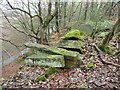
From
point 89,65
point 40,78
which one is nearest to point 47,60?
point 40,78

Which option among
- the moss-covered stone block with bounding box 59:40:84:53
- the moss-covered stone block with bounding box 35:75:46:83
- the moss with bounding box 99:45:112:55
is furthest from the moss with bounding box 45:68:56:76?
the moss with bounding box 99:45:112:55

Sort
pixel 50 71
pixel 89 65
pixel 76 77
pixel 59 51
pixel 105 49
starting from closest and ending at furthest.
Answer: pixel 76 77
pixel 50 71
pixel 89 65
pixel 59 51
pixel 105 49

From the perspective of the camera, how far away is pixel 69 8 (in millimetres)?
18188

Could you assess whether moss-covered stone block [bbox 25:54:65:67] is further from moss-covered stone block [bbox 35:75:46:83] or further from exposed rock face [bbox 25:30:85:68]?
moss-covered stone block [bbox 35:75:46:83]

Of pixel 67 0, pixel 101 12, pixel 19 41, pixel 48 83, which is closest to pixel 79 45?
pixel 48 83

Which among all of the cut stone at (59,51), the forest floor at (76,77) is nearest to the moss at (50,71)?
the forest floor at (76,77)

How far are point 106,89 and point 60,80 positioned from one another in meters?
1.39

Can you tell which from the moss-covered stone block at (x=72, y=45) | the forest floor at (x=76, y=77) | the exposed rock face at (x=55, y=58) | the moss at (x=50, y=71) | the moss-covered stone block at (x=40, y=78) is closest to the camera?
the forest floor at (x=76, y=77)

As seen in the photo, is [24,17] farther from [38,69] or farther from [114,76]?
[114,76]

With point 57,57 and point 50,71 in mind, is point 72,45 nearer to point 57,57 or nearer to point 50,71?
point 57,57

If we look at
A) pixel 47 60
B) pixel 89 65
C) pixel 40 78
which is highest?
pixel 47 60

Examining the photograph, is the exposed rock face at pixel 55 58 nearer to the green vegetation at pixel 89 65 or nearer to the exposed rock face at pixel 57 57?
the exposed rock face at pixel 57 57

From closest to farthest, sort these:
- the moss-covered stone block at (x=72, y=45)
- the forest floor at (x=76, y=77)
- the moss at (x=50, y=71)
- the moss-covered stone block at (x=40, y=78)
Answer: the forest floor at (x=76, y=77)
the moss-covered stone block at (x=40, y=78)
the moss at (x=50, y=71)
the moss-covered stone block at (x=72, y=45)

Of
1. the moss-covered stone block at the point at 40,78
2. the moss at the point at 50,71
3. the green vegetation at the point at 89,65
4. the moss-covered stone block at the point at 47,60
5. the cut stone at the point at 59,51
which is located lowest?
the moss-covered stone block at the point at 40,78
